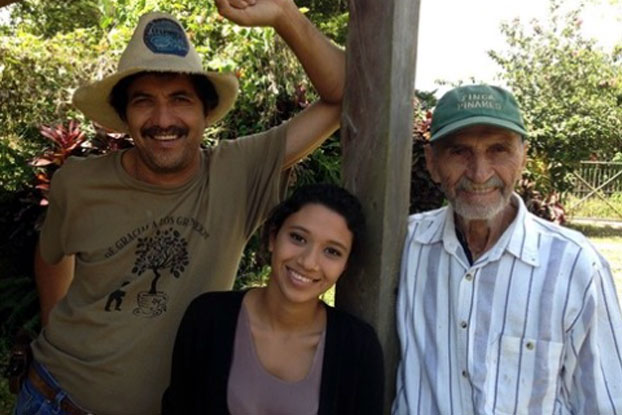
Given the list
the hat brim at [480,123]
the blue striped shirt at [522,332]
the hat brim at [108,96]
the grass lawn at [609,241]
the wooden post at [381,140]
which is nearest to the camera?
the blue striped shirt at [522,332]

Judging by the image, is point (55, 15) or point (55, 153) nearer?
point (55, 153)

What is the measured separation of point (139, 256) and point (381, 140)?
926mm

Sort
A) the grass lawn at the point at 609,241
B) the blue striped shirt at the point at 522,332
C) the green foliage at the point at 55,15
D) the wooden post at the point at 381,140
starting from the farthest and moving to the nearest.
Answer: the green foliage at the point at 55,15 < the grass lawn at the point at 609,241 < the wooden post at the point at 381,140 < the blue striped shirt at the point at 522,332

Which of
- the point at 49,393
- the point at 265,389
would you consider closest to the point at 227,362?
the point at 265,389

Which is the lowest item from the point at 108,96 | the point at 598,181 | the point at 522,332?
the point at 522,332

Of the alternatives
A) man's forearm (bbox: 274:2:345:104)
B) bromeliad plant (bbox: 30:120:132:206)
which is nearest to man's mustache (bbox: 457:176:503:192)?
A: man's forearm (bbox: 274:2:345:104)

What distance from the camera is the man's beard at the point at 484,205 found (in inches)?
83.4

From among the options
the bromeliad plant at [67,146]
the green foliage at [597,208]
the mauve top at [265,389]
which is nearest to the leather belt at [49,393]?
the mauve top at [265,389]

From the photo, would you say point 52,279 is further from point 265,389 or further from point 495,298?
point 495,298

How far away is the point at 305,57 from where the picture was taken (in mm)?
2398

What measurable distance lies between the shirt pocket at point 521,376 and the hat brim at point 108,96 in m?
1.37

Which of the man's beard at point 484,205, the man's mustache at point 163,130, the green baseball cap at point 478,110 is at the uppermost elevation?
the green baseball cap at point 478,110

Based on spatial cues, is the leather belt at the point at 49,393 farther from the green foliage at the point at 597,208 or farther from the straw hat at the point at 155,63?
the green foliage at the point at 597,208

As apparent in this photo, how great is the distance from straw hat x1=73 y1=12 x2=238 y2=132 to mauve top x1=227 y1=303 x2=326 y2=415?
3.31 ft
